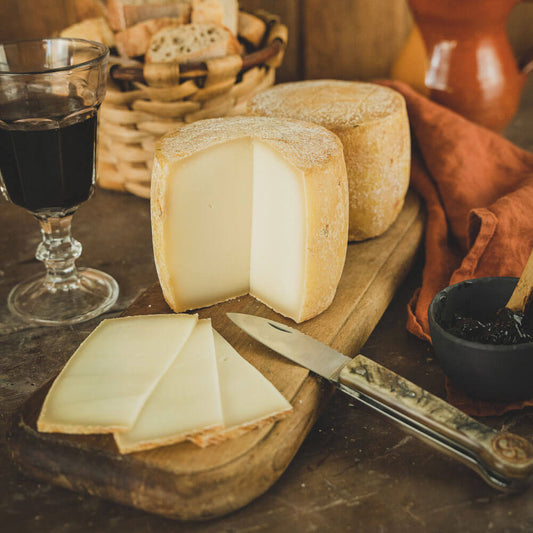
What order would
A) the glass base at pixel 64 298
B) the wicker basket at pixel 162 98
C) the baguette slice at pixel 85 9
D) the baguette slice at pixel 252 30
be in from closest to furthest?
1. the glass base at pixel 64 298
2. the wicker basket at pixel 162 98
3. the baguette slice at pixel 252 30
4. the baguette slice at pixel 85 9

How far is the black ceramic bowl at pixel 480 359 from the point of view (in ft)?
3.09

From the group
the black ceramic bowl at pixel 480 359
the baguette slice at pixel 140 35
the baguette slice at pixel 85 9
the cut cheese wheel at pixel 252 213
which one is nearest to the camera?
the black ceramic bowl at pixel 480 359

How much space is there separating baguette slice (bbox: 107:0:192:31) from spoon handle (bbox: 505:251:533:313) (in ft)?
3.70

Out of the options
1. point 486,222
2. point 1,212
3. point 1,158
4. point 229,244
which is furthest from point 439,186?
point 1,212

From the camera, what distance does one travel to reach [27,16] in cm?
221

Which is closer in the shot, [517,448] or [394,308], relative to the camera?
[517,448]

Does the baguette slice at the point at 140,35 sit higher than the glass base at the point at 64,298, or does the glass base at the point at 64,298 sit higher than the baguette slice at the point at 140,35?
the baguette slice at the point at 140,35

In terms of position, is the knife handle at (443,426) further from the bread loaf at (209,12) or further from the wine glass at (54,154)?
the bread loaf at (209,12)

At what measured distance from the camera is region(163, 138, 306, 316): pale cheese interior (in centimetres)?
115

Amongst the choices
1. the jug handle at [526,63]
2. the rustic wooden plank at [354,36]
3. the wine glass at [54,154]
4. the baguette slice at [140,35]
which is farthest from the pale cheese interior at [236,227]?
the rustic wooden plank at [354,36]

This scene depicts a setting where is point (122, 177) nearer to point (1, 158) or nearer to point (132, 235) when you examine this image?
point (132, 235)

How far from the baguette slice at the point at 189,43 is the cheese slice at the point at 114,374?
2.51 ft

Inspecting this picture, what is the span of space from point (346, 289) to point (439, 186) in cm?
46

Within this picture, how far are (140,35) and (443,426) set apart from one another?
124 cm
